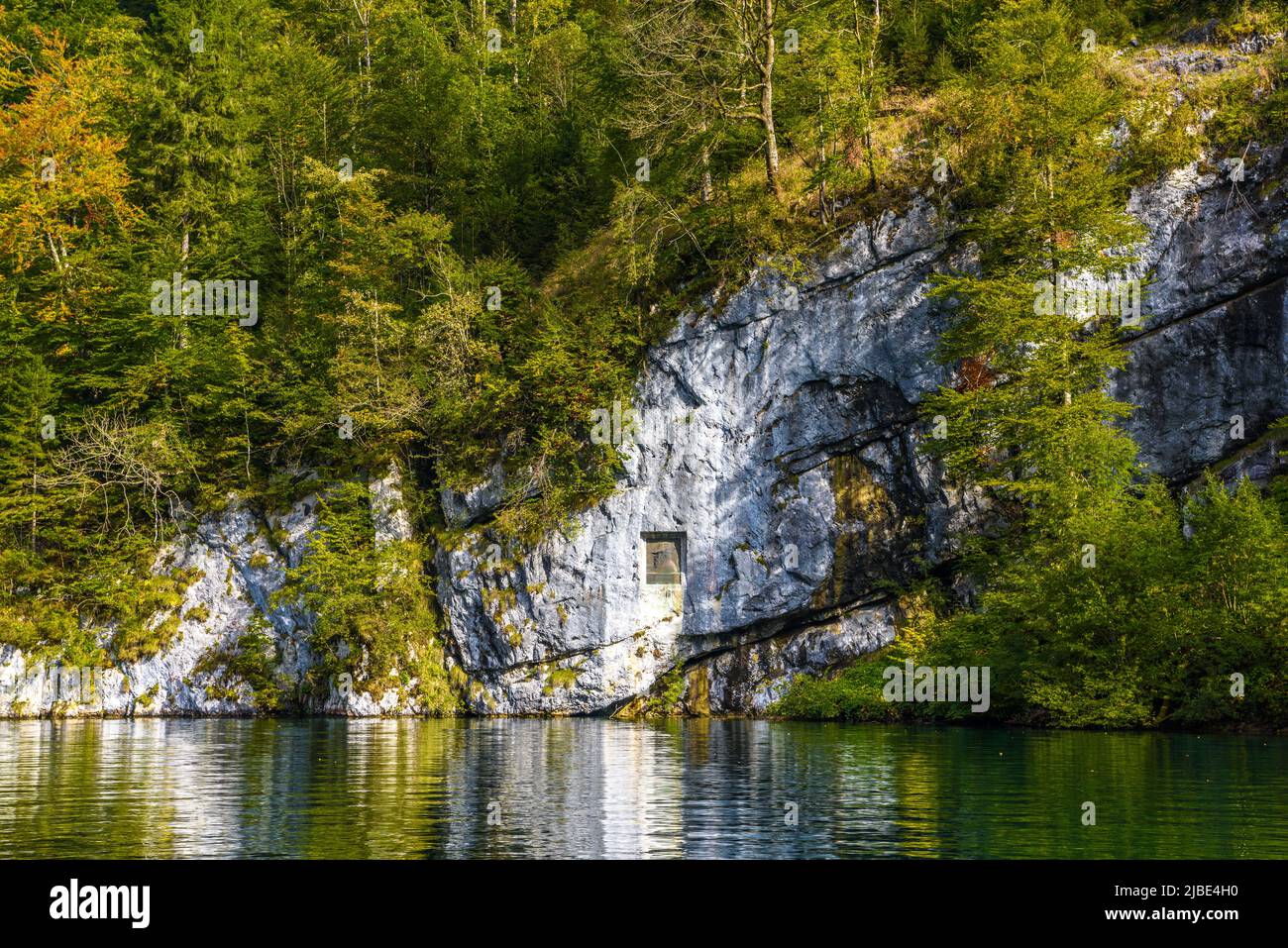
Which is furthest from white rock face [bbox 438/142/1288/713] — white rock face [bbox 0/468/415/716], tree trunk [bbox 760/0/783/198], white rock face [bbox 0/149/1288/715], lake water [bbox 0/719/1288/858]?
lake water [bbox 0/719/1288/858]

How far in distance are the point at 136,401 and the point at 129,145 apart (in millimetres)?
11697

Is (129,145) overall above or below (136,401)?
above

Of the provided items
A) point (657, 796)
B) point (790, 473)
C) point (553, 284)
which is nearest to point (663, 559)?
point (790, 473)

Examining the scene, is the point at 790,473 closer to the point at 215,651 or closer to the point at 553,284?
the point at 553,284

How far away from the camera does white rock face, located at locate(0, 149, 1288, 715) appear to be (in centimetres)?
3488

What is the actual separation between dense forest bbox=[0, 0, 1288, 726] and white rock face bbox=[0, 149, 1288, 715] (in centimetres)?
104

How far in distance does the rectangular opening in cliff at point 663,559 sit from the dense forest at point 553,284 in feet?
8.04

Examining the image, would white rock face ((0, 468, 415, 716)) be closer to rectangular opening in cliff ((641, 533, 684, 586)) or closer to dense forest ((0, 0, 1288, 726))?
dense forest ((0, 0, 1288, 726))

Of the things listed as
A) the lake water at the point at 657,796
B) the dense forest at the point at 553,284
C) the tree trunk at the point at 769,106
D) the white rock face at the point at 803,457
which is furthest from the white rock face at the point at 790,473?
the lake water at the point at 657,796

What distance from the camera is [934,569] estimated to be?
35.4 meters

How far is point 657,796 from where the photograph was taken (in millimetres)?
16141

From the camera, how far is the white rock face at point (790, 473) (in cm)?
3488
